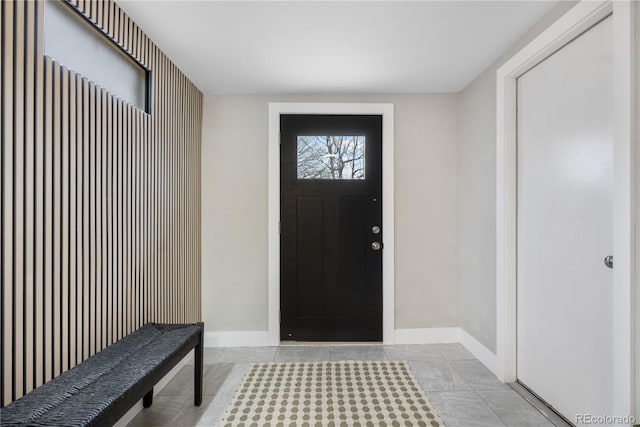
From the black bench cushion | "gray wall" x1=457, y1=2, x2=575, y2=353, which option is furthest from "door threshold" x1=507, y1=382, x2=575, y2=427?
the black bench cushion

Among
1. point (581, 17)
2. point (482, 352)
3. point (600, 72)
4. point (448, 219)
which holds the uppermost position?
point (581, 17)

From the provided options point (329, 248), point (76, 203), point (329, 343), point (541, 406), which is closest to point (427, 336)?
point (329, 343)

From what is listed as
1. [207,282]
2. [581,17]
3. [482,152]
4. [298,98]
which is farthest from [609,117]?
[207,282]

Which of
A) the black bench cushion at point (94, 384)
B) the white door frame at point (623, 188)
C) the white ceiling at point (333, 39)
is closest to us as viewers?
the black bench cushion at point (94, 384)

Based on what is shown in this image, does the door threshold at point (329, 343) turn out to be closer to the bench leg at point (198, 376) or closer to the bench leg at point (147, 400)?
the bench leg at point (198, 376)

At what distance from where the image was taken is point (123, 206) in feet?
6.19

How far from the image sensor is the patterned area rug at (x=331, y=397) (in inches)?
73.8

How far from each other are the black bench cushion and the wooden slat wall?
0.25 ft

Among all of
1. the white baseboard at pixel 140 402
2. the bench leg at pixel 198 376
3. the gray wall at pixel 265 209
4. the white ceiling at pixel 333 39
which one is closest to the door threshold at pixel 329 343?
the gray wall at pixel 265 209

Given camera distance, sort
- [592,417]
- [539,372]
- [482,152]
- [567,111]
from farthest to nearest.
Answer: [482,152] → [539,372] → [567,111] → [592,417]

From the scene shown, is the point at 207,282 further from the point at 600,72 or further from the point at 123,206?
the point at 600,72

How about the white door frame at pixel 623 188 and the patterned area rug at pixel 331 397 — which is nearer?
the white door frame at pixel 623 188

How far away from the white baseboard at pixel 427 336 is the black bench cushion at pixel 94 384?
1.94 m

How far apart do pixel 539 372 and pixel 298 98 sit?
2756 millimetres
